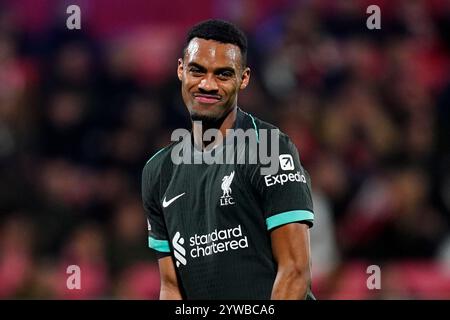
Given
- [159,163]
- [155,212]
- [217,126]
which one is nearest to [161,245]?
[155,212]

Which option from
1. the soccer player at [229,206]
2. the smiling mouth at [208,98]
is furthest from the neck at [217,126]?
the smiling mouth at [208,98]

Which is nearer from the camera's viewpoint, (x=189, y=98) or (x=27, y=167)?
(x=189, y=98)

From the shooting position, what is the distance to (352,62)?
886 centimetres

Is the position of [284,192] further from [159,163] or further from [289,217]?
[159,163]

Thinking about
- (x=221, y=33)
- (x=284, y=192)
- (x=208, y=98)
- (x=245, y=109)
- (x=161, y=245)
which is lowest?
(x=161, y=245)

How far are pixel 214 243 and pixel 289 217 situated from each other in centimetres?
38

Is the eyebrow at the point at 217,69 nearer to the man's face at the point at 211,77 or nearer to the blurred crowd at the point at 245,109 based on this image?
the man's face at the point at 211,77

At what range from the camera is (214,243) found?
4258 mm

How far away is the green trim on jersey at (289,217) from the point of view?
4.06 metres

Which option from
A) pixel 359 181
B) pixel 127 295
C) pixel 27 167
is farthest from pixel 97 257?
pixel 359 181

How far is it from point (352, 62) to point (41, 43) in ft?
9.35
